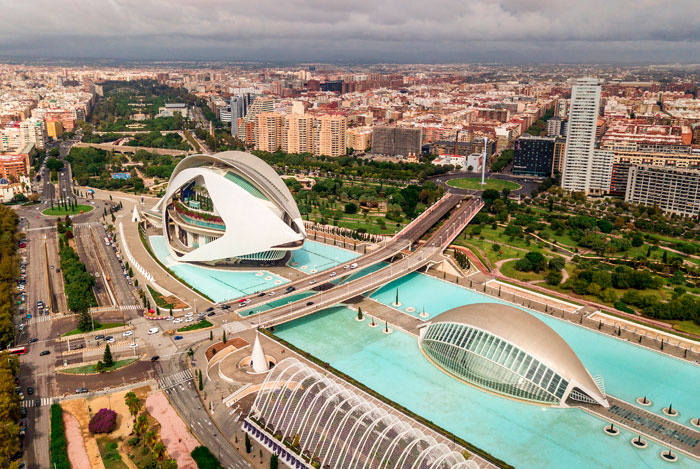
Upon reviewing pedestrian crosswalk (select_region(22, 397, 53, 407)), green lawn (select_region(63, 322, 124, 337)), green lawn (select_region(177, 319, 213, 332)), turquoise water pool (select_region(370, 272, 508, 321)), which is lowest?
turquoise water pool (select_region(370, 272, 508, 321))

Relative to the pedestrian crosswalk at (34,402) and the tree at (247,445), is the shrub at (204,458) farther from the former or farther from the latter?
the pedestrian crosswalk at (34,402)

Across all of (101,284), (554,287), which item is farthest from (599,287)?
(101,284)

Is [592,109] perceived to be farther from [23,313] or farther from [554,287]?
[23,313]

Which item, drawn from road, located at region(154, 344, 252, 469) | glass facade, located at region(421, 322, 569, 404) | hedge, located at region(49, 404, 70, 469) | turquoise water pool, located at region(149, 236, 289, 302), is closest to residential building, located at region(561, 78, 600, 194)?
turquoise water pool, located at region(149, 236, 289, 302)

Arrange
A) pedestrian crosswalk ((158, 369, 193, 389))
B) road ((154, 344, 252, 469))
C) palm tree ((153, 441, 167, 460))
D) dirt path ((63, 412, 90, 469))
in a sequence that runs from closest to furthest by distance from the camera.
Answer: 1. palm tree ((153, 441, 167, 460))
2. dirt path ((63, 412, 90, 469))
3. road ((154, 344, 252, 469))
4. pedestrian crosswalk ((158, 369, 193, 389))

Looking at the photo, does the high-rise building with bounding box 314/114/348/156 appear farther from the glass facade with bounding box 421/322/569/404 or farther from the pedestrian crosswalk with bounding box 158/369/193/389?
the pedestrian crosswalk with bounding box 158/369/193/389
